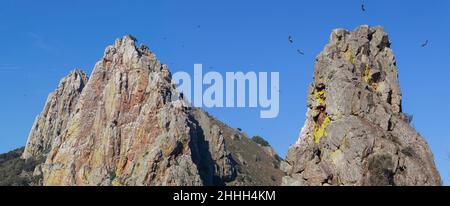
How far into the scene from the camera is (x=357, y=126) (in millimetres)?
79875

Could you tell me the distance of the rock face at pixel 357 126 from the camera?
76.7m

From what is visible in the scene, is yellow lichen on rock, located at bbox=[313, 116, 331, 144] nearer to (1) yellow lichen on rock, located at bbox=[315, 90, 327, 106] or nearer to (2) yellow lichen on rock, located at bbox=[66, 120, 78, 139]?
(1) yellow lichen on rock, located at bbox=[315, 90, 327, 106]

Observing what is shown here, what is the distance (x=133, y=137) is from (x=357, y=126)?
310 ft

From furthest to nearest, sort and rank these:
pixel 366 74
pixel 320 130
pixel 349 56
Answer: pixel 349 56
pixel 366 74
pixel 320 130

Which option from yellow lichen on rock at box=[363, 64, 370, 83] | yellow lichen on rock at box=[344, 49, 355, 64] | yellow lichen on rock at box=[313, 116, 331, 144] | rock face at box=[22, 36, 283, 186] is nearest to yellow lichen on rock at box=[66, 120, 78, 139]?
rock face at box=[22, 36, 283, 186]

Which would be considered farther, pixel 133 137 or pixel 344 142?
pixel 133 137

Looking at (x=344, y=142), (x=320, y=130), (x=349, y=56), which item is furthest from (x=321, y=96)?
(x=344, y=142)

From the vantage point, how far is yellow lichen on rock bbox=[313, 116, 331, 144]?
84.1 meters

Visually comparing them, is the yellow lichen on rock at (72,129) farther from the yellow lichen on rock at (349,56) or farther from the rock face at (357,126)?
the yellow lichen on rock at (349,56)

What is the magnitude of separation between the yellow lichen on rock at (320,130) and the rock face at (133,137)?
6246cm

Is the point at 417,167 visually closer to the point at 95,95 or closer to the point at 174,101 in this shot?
the point at 174,101

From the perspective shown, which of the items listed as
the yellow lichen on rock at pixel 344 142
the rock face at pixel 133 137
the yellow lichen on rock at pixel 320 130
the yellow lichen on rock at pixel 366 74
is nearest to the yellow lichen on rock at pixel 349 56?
the yellow lichen on rock at pixel 366 74

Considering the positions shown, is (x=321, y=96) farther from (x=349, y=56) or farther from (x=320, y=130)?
(x=349, y=56)
